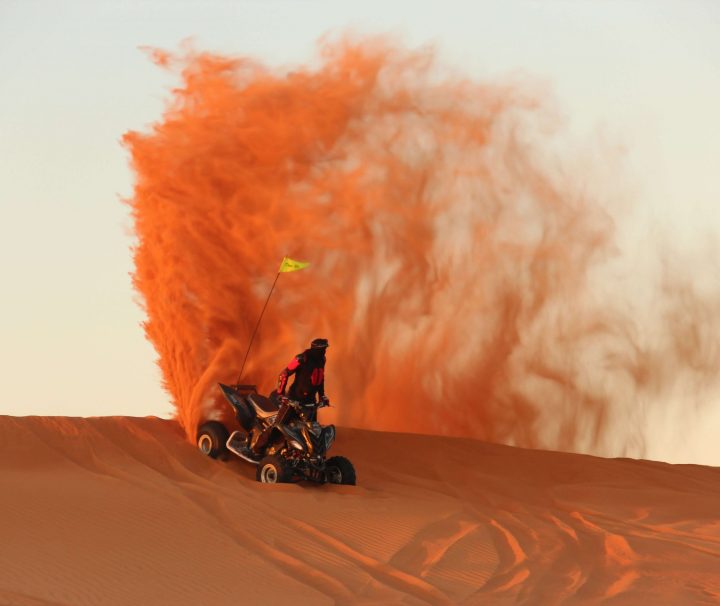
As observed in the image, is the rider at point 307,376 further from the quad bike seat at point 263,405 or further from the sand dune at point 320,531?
the sand dune at point 320,531

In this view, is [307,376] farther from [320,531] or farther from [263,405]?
[320,531]

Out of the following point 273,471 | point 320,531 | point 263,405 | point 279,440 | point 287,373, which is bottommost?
point 320,531

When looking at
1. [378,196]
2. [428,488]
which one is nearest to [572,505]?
[428,488]

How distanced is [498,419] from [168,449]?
28.3ft

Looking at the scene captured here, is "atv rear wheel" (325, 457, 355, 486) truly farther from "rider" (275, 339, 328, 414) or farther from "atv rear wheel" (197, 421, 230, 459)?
"atv rear wheel" (197, 421, 230, 459)

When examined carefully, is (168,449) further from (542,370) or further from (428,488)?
(542,370)

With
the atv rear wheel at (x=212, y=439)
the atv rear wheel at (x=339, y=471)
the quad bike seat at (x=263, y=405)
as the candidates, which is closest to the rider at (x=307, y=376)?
the quad bike seat at (x=263, y=405)

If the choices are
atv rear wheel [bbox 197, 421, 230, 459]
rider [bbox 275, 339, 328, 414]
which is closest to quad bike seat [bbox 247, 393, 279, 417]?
rider [bbox 275, 339, 328, 414]

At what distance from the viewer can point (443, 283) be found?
958 inches

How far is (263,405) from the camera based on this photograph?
17.9m

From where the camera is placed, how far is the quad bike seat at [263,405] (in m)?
17.7

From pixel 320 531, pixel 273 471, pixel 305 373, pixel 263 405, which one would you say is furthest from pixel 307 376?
pixel 320 531

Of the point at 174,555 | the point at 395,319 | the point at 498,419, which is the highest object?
the point at 395,319

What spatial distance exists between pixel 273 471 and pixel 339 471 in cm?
118
